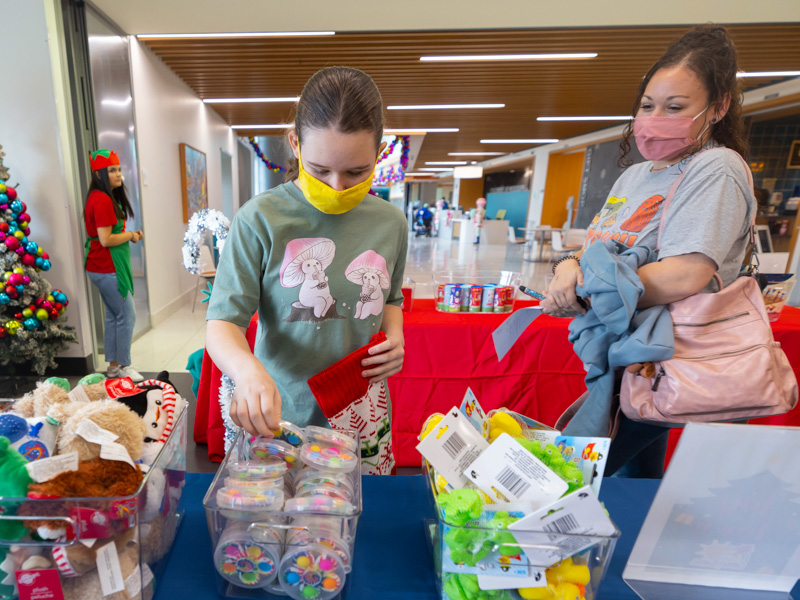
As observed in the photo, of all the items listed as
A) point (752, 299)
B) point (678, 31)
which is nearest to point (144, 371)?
point (752, 299)

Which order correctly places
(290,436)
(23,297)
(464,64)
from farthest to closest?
(464,64) < (23,297) < (290,436)

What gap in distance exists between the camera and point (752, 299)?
35.7 inches

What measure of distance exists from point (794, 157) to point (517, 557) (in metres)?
10.1

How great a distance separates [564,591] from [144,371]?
138 inches

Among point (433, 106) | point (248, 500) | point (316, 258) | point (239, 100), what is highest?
point (433, 106)

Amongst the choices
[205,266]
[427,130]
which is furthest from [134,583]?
[427,130]

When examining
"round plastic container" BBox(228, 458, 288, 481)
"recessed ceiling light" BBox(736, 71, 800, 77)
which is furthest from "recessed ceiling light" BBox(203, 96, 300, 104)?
"round plastic container" BBox(228, 458, 288, 481)

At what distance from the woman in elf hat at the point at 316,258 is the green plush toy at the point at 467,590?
39 cm

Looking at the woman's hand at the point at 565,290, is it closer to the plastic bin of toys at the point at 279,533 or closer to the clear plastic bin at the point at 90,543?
the plastic bin of toys at the point at 279,533

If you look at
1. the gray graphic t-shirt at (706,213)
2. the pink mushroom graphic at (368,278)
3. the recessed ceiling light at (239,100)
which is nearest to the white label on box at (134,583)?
the pink mushroom graphic at (368,278)

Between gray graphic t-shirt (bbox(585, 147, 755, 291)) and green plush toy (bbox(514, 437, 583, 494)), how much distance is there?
57 centimetres

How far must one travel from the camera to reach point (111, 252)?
2.82 meters

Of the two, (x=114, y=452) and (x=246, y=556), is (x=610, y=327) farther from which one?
(x=114, y=452)

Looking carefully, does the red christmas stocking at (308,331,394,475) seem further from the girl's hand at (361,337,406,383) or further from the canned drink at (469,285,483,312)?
the canned drink at (469,285,483,312)
